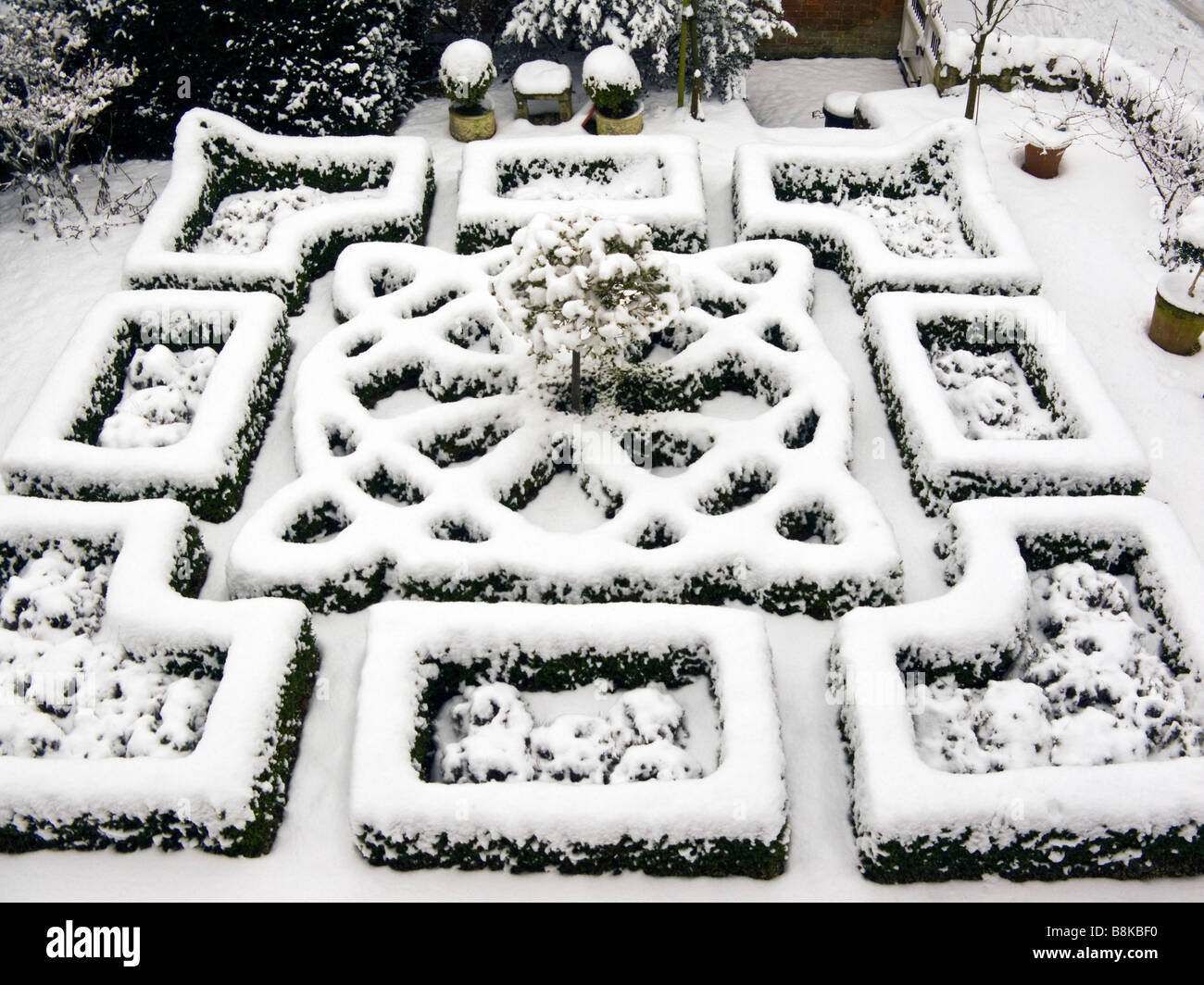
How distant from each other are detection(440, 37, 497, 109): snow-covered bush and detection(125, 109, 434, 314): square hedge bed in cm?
162

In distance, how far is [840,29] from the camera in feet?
66.5

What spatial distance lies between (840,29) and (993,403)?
45.2 feet

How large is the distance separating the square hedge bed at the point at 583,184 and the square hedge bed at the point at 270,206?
924mm

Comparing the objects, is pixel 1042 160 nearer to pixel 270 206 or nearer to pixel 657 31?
pixel 657 31

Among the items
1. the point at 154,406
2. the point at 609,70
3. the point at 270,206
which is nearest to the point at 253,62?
the point at 270,206

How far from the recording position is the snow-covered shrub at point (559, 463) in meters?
8.14

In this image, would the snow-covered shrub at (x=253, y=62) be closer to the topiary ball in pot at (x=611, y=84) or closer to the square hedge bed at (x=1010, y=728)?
the topiary ball in pot at (x=611, y=84)

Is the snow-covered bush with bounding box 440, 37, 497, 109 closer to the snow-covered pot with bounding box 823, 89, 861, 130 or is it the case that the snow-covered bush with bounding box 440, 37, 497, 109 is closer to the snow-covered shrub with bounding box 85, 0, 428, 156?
the snow-covered shrub with bounding box 85, 0, 428, 156

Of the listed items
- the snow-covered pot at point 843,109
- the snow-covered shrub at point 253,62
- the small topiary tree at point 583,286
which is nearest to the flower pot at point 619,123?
the snow-covered shrub at point 253,62

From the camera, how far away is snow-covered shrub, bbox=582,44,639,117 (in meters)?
14.2

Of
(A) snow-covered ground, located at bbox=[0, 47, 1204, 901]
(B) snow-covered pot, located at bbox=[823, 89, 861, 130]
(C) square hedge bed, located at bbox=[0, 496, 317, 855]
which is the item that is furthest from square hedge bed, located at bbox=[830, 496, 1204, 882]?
(B) snow-covered pot, located at bbox=[823, 89, 861, 130]
